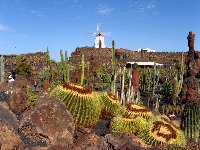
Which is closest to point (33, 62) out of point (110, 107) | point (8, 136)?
point (110, 107)

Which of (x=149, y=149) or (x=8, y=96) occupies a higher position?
(x=8, y=96)

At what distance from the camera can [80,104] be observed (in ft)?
24.8

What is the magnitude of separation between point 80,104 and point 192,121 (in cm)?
332

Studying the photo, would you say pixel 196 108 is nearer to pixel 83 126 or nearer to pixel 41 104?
pixel 83 126

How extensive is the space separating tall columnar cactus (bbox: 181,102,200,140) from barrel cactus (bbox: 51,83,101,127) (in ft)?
9.51

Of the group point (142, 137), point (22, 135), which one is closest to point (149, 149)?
point (142, 137)

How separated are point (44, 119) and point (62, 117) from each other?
12.1 inches

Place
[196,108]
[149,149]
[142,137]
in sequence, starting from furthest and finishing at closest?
[196,108] < [142,137] < [149,149]

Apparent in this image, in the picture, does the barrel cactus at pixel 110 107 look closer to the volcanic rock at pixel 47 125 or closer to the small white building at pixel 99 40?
the volcanic rock at pixel 47 125

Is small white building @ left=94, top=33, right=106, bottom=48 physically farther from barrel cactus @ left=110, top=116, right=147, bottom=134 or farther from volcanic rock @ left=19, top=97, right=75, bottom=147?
volcanic rock @ left=19, top=97, right=75, bottom=147

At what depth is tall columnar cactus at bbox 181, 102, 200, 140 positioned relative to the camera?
9609 millimetres

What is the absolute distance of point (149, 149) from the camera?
6512 millimetres

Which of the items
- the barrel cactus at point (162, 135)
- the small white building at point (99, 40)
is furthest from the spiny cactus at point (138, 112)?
the small white building at point (99, 40)

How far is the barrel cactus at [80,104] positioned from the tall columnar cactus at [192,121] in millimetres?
→ 2900
